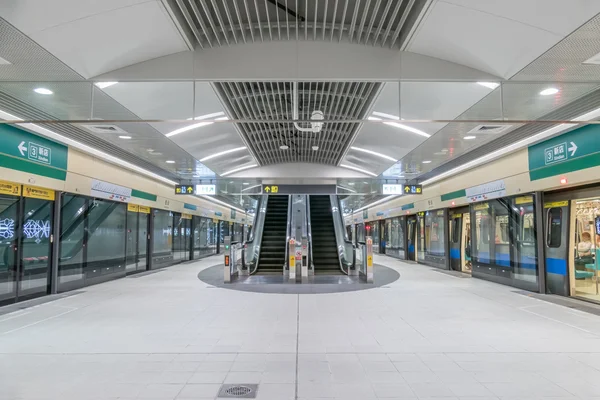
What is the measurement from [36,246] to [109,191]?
2685 mm

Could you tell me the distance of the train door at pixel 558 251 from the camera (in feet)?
23.5

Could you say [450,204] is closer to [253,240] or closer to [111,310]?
[253,240]

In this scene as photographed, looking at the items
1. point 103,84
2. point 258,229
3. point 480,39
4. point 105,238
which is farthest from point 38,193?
point 480,39

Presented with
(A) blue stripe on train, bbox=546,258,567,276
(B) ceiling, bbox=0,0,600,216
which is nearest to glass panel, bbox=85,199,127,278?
(B) ceiling, bbox=0,0,600,216

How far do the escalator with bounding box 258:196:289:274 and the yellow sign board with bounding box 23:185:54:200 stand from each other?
594 cm

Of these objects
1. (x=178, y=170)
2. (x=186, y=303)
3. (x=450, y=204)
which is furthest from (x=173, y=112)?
(x=450, y=204)

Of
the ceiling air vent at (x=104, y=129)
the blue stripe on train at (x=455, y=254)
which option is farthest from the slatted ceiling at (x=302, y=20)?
the blue stripe on train at (x=455, y=254)

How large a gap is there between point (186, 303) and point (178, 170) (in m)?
5.34

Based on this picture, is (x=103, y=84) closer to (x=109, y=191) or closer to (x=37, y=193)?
(x=37, y=193)

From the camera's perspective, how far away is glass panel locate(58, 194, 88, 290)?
813cm

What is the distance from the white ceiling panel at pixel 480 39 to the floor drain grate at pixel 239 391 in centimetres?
392

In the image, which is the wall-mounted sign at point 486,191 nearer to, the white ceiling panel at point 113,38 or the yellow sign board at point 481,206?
the yellow sign board at point 481,206

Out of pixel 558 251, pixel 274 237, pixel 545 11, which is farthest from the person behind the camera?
pixel 274 237

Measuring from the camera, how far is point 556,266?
7.50 m
